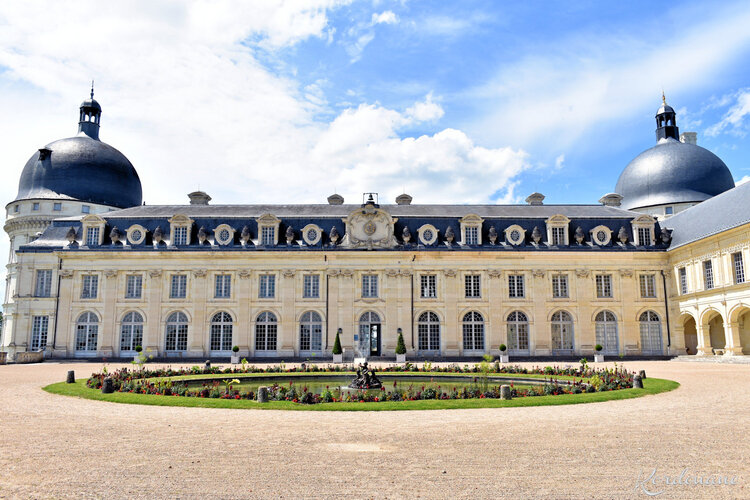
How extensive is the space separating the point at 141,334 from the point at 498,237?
28448mm

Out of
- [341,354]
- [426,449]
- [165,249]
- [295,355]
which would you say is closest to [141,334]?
[165,249]

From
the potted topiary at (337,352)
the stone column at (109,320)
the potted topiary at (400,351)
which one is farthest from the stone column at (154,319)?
the potted topiary at (400,351)

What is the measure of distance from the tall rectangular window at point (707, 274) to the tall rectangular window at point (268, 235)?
31129 millimetres

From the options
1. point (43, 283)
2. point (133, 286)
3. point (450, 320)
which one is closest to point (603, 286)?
point (450, 320)

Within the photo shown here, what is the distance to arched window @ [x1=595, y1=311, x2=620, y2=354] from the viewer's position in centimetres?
4197

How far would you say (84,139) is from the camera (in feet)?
194

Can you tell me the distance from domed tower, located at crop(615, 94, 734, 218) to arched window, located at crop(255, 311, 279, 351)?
39086 mm

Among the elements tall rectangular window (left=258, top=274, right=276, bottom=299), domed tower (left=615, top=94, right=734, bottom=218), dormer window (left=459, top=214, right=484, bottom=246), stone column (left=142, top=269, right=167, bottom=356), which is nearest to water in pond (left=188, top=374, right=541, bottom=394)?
tall rectangular window (left=258, top=274, right=276, bottom=299)

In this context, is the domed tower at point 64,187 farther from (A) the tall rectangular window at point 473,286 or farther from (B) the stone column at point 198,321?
(A) the tall rectangular window at point 473,286

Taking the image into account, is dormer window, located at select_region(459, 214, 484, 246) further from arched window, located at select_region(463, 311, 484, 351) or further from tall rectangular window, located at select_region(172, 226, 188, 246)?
tall rectangular window, located at select_region(172, 226, 188, 246)

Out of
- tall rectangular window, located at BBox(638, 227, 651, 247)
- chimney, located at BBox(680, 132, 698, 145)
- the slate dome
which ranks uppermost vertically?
chimney, located at BBox(680, 132, 698, 145)

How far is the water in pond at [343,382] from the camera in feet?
71.7

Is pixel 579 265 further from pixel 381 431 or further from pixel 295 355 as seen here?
pixel 381 431

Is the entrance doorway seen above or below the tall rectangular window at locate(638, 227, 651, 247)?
below
